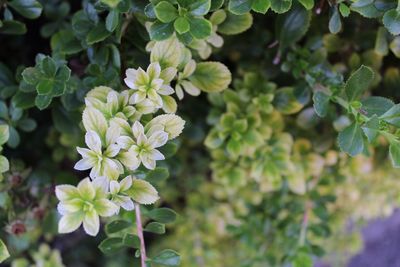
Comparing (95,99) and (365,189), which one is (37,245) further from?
(365,189)

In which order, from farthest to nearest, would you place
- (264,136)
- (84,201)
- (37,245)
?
(37,245) → (264,136) → (84,201)

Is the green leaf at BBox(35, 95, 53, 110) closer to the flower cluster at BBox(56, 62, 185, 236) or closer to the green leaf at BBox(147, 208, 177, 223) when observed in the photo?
the flower cluster at BBox(56, 62, 185, 236)

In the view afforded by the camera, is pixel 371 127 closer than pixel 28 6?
Yes

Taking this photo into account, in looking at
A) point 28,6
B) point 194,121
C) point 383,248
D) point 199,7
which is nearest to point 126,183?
point 199,7

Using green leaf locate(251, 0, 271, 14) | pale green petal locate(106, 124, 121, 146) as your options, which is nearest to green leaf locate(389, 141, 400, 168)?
green leaf locate(251, 0, 271, 14)

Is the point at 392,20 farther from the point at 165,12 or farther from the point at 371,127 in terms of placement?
the point at 165,12

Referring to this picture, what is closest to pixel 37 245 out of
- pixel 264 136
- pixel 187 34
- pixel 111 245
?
pixel 111 245

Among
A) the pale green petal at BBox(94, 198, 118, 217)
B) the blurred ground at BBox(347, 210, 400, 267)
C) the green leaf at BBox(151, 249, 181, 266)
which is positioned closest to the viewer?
the pale green petal at BBox(94, 198, 118, 217)
